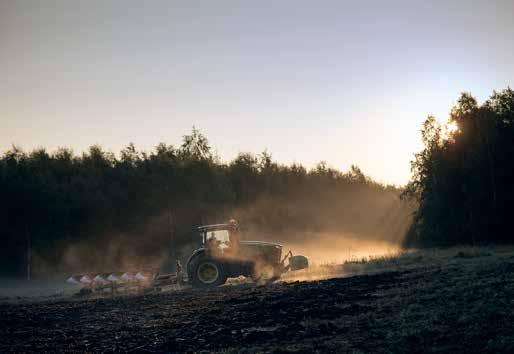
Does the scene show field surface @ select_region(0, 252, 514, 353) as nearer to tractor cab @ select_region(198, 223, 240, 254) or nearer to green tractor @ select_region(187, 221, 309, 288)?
green tractor @ select_region(187, 221, 309, 288)

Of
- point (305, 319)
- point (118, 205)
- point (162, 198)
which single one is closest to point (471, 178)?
point (162, 198)

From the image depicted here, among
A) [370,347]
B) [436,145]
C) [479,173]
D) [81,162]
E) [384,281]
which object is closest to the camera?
[370,347]

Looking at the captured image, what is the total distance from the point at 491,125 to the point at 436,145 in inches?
183

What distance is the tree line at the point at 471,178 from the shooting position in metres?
45.4

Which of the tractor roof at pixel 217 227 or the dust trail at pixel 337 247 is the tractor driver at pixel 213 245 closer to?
the tractor roof at pixel 217 227

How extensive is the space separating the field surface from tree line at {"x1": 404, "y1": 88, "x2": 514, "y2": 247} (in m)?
24.8

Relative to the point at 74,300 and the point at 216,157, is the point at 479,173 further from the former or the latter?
the point at 74,300

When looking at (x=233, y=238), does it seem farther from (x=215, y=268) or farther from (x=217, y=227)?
(x=215, y=268)

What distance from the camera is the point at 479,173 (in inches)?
1825

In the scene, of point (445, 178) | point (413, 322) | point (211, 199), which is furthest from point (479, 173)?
point (413, 322)

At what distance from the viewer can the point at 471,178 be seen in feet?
153

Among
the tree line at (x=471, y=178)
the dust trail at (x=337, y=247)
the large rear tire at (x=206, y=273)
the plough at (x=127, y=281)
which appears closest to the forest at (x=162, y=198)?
the tree line at (x=471, y=178)

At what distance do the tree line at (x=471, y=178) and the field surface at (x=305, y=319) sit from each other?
2483cm

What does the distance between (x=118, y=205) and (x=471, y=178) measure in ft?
91.6
